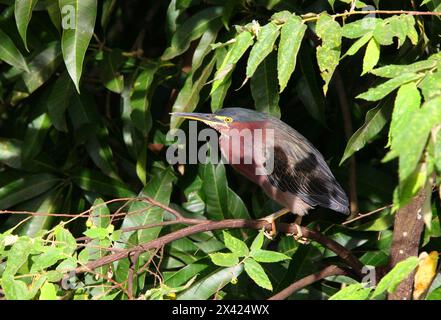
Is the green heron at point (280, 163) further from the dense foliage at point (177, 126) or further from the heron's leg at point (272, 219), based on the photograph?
the dense foliage at point (177, 126)

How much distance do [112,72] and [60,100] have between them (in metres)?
0.29

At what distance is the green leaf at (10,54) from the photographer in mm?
3318

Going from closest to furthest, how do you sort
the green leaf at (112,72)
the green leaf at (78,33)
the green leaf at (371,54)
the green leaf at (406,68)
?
the green leaf at (406,68) < the green leaf at (371,54) < the green leaf at (78,33) < the green leaf at (112,72)

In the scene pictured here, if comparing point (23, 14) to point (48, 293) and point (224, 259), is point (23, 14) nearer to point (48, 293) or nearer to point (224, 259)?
point (48, 293)

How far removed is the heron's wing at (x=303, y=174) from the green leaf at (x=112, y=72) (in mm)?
809

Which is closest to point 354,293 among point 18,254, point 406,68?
point 406,68

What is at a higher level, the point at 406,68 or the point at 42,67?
the point at 406,68

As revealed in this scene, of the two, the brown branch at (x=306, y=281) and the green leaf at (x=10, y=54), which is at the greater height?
the green leaf at (x=10, y=54)

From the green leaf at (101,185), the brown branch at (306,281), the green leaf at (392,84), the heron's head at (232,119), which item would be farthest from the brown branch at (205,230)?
the green leaf at (101,185)

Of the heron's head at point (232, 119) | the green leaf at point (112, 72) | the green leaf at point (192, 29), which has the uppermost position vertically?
the green leaf at point (192, 29)

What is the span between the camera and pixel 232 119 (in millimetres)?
3559

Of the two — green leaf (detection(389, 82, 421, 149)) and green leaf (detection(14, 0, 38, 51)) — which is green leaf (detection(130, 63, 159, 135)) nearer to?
green leaf (detection(14, 0, 38, 51))

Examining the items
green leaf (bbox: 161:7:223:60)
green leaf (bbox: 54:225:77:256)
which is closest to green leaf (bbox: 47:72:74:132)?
green leaf (bbox: 161:7:223:60)

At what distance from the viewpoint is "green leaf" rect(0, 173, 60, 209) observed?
3.79 m
